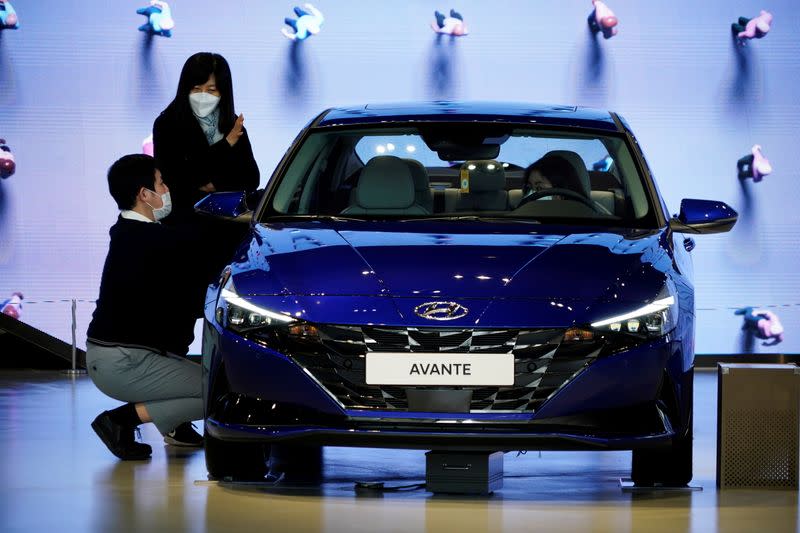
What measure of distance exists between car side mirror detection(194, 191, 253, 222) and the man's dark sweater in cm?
40

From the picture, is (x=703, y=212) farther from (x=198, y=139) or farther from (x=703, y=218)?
(x=198, y=139)

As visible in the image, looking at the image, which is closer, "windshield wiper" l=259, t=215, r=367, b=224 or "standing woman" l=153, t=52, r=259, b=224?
"windshield wiper" l=259, t=215, r=367, b=224

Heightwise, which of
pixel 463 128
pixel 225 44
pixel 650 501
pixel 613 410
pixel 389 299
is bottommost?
pixel 650 501

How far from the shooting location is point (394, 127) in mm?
5996

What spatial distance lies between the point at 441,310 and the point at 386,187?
1091 mm

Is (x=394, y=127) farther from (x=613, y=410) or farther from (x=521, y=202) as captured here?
(x=613, y=410)

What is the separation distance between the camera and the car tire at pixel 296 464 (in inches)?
225

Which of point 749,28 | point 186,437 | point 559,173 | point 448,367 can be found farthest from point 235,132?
point 749,28

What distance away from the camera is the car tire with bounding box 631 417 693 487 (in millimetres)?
5332

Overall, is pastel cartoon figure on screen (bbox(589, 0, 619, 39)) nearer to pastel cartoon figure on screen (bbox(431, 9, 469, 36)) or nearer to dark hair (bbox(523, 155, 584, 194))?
pastel cartoon figure on screen (bbox(431, 9, 469, 36))

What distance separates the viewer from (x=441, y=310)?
15.6ft

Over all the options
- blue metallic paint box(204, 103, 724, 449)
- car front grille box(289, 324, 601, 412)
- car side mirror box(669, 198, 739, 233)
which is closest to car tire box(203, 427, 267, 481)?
blue metallic paint box(204, 103, 724, 449)

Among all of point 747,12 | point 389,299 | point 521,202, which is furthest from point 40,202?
point 389,299

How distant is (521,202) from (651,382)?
116 cm
